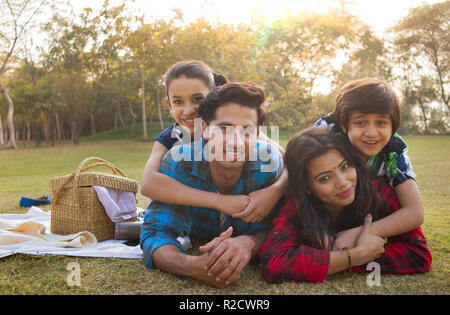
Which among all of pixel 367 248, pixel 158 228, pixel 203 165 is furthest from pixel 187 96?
pixel 367 248

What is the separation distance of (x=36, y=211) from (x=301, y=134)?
3.95 meters

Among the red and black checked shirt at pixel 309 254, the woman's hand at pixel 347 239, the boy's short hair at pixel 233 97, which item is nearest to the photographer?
the red and black checked shirt at pixel 309 254

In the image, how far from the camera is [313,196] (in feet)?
9.20

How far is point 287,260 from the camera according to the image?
8.06 feet

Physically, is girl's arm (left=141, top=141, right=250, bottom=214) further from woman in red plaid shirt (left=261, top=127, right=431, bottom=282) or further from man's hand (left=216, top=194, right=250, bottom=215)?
woman in red plaid shirt (left=261, top=127, right=431, bottom=282)

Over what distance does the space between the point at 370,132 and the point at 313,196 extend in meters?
0.60

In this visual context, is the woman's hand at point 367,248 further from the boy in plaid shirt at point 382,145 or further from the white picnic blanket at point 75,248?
the white picnic blanket at point 75,248

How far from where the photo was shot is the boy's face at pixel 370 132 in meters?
2.79

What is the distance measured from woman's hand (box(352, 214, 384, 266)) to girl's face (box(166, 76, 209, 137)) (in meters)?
1.70

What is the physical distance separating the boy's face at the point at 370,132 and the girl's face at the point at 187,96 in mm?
1342

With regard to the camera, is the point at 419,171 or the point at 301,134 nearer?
the point at 301,134

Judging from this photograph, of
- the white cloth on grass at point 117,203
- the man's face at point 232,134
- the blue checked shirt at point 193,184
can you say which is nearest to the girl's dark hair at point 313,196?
the blue checked shirt at point 193,184
